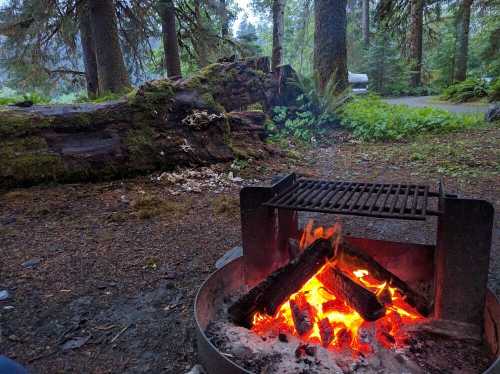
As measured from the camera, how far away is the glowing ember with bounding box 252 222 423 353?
1.70 m

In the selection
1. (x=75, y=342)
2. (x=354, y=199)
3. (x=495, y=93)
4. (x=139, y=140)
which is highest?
(x=495, y=93)

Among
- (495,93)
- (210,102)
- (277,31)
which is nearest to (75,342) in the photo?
(210,102)

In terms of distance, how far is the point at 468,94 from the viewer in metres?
14.4

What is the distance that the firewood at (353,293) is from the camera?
1639mm

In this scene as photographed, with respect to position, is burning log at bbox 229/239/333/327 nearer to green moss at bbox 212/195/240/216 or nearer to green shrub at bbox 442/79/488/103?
green moss at bbox 212/195/240/216

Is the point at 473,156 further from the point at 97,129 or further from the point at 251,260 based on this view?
the point at 97,129

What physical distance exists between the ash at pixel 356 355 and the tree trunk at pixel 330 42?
8.01 metres

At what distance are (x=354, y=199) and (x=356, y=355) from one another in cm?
77

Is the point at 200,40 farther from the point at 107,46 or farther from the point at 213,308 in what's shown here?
the point at 213,308

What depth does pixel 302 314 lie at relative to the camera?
177 centimetres

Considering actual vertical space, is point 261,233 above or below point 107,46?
below

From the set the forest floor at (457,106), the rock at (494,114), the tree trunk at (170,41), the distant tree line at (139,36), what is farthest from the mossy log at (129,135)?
the forest floor at (457,106)

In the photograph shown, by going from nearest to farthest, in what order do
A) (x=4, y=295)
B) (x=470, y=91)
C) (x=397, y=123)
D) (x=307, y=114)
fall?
(x=4, y=295) → (x=397, y=123) → (x=307, y=114) → (x=470, y=91)

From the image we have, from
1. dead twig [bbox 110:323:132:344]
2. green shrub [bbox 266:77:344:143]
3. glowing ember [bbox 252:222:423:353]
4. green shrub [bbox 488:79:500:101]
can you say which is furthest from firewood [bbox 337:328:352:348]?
green shrub [bbox 488:79:500:101]
